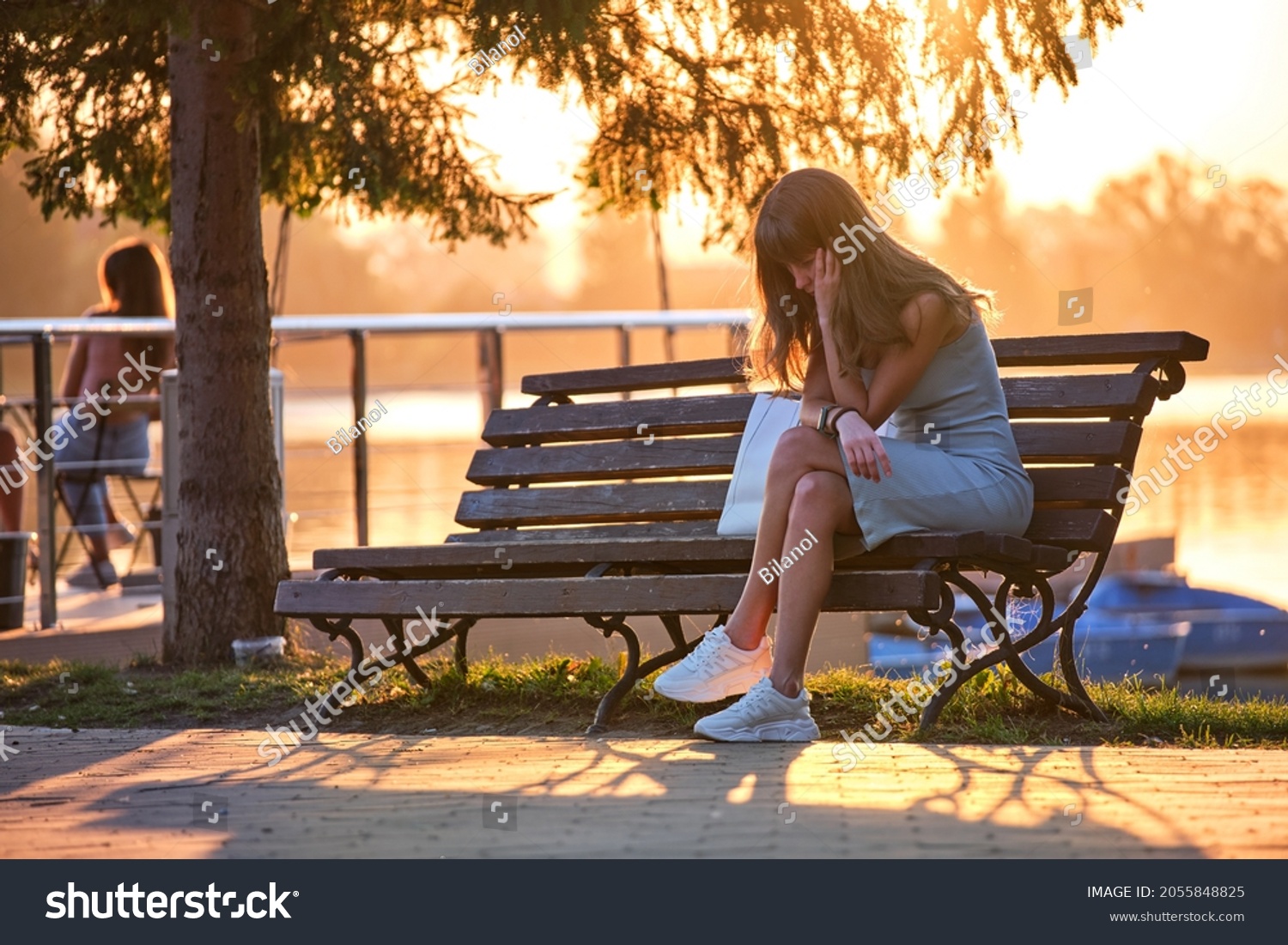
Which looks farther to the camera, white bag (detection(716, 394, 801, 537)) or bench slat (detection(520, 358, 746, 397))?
bench slat (detection(520, 358, 746, 397))

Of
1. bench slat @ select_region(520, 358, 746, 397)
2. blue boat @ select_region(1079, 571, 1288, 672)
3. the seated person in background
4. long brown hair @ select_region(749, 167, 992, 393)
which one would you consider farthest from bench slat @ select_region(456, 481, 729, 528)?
blue boat @ select_region(1079, 571, 1288, 672)

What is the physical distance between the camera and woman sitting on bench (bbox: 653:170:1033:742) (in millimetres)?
3230

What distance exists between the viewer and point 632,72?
5.15 meters

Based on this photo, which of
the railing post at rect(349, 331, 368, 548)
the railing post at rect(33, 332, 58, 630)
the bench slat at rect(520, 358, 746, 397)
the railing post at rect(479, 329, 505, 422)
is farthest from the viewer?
the railing post at rect(479, 329, 505, 422)

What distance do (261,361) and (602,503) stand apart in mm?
1509

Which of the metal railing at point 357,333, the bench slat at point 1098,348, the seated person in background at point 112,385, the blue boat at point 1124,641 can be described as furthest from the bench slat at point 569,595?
the blue boat at point 1124,641

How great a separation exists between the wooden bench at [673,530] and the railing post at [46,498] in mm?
2617

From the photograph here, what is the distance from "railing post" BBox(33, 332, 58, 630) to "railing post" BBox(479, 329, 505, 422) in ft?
6.58

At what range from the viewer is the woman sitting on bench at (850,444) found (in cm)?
323

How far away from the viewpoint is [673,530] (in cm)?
428

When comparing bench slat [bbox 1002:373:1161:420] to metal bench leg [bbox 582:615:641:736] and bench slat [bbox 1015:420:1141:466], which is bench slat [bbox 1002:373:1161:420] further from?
metal bench leg [bbox 582:615:641:736]

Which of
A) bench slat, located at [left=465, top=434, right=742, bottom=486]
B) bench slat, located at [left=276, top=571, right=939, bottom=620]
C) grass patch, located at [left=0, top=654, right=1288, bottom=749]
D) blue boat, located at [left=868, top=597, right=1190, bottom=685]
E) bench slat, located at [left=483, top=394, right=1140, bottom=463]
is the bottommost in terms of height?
blue boat, located at [left=868, top=597, right=1190, bottom=685]

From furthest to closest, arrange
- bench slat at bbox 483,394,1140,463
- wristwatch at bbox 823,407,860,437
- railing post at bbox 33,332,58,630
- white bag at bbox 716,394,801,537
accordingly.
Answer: railing post at bbox 33,332,58,630, white bag at bbox 716,394,801,537, bench slat at bbox 483,394,1140,463, wristwatch at bbox 823,407,860,437

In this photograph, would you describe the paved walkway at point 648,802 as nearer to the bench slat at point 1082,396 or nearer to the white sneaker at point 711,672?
the white sneaker at point 711,672
